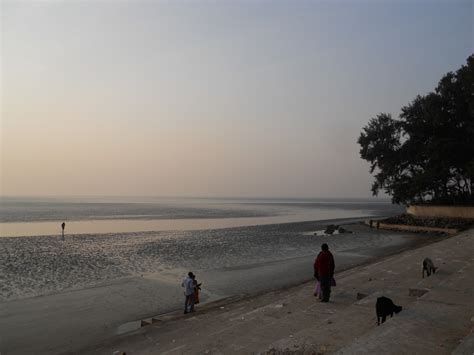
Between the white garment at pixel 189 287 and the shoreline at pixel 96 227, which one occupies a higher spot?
the white garment at pixel 189 287

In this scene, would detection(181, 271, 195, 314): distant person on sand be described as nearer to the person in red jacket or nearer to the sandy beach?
the sandy beach

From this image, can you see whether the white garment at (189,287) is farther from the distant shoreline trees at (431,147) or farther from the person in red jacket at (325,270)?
the distant shoreline trees at (431,147)

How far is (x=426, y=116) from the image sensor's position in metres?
47.0

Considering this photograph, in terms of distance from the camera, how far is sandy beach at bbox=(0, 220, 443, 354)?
12102 millimetres

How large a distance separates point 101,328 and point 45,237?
2844 cm

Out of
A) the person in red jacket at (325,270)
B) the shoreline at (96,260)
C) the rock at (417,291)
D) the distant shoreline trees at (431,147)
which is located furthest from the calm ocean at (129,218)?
the rock at (417,291)

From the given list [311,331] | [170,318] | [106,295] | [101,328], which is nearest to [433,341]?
[311,331]

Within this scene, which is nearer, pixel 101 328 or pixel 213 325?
pixel 213 325

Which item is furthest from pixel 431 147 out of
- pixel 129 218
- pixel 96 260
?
pixel 129 218

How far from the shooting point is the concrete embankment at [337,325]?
6406mm

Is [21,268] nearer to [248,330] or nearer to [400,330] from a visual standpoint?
[248,330]

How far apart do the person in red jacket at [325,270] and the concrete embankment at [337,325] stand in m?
0.40

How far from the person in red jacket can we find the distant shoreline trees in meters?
34.7

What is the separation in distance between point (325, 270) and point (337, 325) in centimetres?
250
